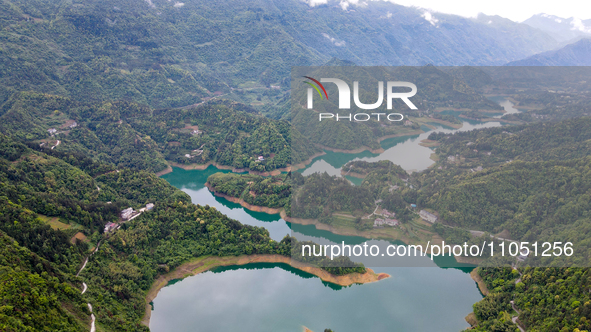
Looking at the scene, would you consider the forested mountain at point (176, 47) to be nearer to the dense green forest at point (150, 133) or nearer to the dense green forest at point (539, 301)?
the dense green forest at point (150, 133)

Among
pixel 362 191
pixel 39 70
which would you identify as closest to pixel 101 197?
pixel 362 191

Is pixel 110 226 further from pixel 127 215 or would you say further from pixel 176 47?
pixel 176 47

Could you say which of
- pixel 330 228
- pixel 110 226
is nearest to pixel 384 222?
pixel 330 228

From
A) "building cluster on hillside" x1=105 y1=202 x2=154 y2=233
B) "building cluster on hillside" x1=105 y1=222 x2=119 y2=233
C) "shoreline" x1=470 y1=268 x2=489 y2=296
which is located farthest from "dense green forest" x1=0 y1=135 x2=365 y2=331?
"shoreline" x1=470 y1=268 x2=489 y2=296

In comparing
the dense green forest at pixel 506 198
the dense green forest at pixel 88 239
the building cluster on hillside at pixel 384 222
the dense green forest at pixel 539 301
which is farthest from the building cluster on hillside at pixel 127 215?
the dense green forest at pixel 539 301

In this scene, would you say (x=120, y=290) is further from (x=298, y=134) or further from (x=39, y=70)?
(x=39, y=70)

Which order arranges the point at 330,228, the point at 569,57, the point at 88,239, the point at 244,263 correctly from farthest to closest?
1. the point at 569,57
2. the point at 330,228
3. the point at 244,263
4. the point at 88,239
